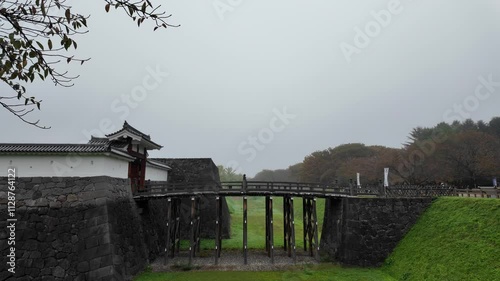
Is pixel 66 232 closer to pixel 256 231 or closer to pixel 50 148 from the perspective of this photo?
pixel 50 148

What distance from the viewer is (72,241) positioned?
10242 mm

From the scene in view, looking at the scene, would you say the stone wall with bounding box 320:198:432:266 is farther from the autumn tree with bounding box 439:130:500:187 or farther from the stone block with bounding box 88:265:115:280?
the autumn tree with bounding box 439:130:500:187

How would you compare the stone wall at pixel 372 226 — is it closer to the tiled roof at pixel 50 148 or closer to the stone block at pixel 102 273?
the stone block at pixel 102 273

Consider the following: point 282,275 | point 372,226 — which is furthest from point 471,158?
point 282,275

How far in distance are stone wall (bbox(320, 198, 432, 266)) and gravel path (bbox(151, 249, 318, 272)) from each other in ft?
5.88

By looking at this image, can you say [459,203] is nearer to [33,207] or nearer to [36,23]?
[36,23]

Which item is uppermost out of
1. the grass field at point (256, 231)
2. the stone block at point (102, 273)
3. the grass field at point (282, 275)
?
the stone block at point (102, 273)

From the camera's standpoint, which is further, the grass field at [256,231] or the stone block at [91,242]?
the grass field at [256,231]

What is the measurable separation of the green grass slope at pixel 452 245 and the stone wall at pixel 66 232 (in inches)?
440

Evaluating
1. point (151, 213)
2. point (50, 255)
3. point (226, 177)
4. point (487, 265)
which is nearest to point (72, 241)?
point (50, 255)

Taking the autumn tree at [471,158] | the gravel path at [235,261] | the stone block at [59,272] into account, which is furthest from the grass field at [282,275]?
the autumn tree at [471,158]

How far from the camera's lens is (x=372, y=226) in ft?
44.1

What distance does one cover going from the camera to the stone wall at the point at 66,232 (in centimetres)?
990

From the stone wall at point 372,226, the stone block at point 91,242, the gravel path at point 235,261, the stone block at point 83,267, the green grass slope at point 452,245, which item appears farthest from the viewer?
the stone wall at point 372,226
